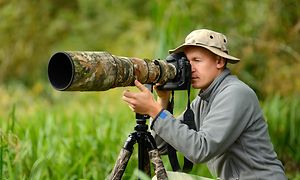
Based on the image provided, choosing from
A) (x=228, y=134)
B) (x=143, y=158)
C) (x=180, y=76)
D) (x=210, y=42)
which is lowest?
(x=143, y=158)

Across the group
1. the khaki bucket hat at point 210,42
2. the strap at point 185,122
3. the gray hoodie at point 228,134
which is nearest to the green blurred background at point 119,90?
the strap at point 185,122

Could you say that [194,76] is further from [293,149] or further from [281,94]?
[281,94]

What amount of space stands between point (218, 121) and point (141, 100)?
0.35 m

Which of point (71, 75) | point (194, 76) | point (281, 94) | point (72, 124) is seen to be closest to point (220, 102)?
point (194, 76)

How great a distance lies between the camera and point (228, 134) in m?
2.86

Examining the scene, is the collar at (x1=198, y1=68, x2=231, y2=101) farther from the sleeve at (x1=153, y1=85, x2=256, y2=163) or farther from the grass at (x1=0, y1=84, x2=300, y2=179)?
the grass at (x1=0, y1=84, x2=300, y2=179)

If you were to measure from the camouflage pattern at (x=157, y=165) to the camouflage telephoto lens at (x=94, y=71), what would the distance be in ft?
1.07

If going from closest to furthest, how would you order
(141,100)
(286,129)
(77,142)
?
1. (141,100)
2. (77,142)
3. (286,129)

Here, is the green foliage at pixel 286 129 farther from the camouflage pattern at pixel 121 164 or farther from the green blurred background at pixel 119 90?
the camouflage pattern at pixel 121 164

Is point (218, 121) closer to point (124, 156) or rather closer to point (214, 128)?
point (214, 128)

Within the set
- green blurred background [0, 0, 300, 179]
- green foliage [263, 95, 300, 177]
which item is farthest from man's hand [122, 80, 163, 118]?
green foliage [263, 95, 300, 177]

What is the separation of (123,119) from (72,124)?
50 cm

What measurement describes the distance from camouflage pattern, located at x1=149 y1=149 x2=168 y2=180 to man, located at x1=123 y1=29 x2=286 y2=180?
8 centimetres

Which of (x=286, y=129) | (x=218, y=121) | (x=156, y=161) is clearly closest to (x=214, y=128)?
(x=218, y=121)
